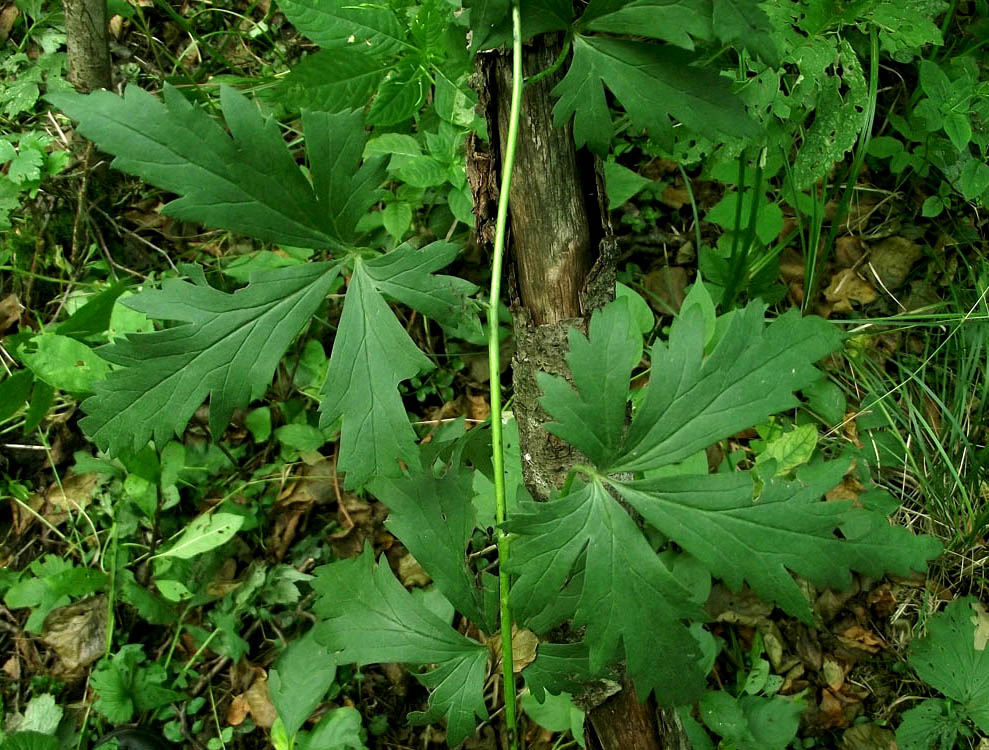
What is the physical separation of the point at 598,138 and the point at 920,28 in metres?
1.13

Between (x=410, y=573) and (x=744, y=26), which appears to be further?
(x=410, y=573)

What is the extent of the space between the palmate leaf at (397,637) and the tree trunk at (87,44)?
1.66 meters

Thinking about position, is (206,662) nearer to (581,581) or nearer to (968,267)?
(581,581)

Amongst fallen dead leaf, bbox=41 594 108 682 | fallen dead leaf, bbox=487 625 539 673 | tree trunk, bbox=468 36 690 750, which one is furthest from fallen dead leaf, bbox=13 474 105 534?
tree trunk, bbox=468 36 690 750

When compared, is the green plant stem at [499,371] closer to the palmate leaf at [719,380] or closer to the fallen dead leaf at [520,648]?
the fallen dead leaf at [520,648]

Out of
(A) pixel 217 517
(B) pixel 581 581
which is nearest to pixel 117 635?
(A) pixel 217 517

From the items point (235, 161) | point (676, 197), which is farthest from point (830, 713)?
point (235, 161)

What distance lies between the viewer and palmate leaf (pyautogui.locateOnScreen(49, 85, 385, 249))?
1.15 m

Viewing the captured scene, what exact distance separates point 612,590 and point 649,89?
32.0 inches

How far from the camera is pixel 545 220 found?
1242 mm

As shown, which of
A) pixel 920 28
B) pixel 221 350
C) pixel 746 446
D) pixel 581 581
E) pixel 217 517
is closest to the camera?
pixel 581 581

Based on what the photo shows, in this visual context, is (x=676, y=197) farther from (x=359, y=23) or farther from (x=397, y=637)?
(x=397, y=637)

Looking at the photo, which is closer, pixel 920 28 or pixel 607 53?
pixel 607 53

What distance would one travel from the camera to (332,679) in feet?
6.30
